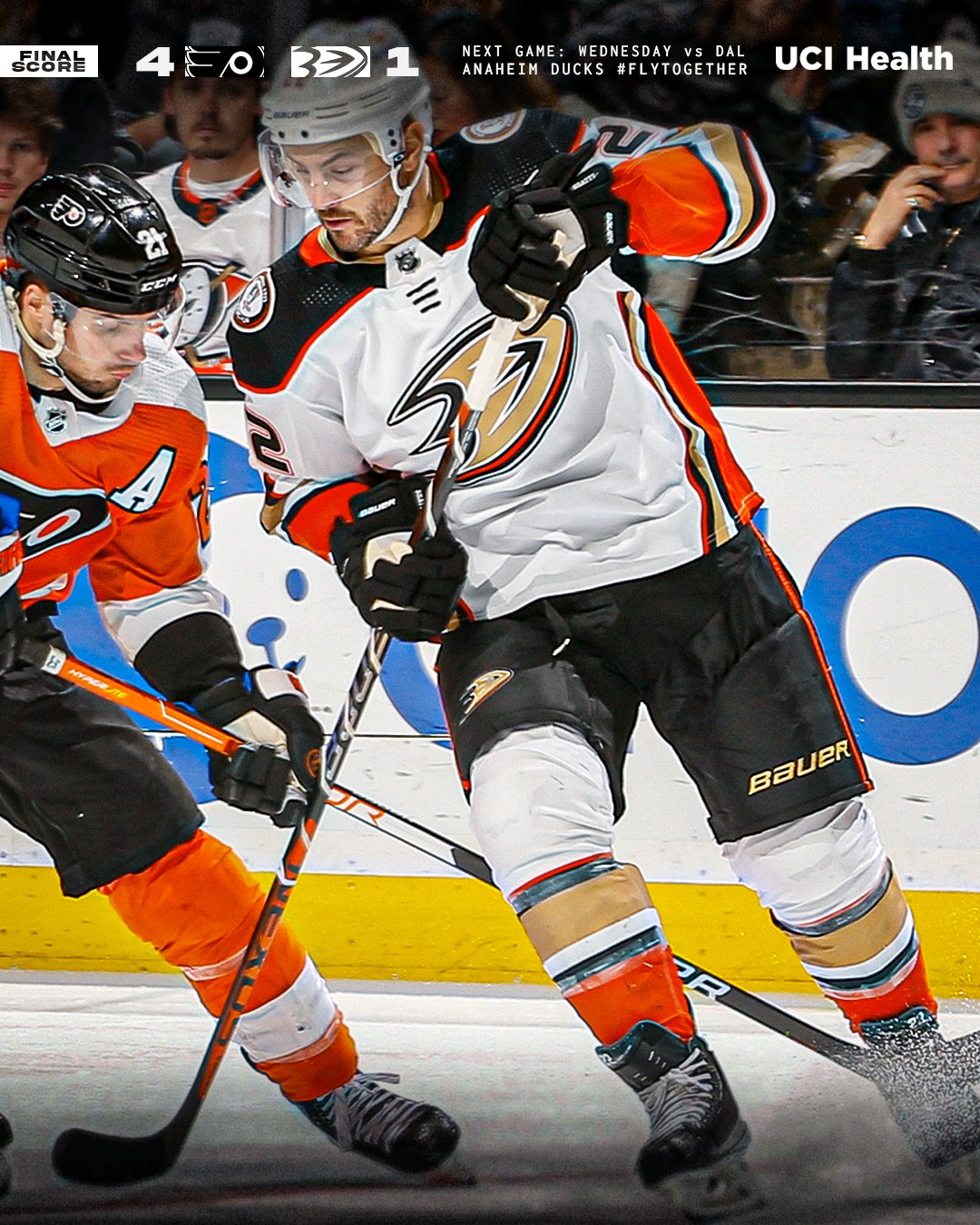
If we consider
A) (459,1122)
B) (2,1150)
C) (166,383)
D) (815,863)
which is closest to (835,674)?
(815,863)

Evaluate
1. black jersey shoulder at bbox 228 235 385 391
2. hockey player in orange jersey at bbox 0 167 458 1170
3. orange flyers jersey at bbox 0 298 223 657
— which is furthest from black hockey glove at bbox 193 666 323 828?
black jersey shoulder at bbox 228 235 385 391

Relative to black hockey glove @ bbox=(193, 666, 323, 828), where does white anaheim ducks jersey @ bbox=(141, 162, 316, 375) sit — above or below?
above

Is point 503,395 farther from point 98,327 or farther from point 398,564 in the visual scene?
point 98,327

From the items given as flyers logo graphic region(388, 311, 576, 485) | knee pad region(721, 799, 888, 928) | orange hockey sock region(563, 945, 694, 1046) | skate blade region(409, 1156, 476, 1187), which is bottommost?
skate blade region(409, 1156, 476, 1187)

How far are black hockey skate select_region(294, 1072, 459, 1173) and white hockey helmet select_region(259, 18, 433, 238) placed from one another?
4.06ft

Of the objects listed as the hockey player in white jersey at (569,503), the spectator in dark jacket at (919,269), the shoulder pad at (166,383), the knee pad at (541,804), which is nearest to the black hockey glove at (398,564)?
the hockey player in white jersey at (569,503)

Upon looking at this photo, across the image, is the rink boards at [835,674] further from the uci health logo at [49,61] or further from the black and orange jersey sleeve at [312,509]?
the uci health logo at [49,61]

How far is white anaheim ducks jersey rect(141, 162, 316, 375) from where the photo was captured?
2.25 m

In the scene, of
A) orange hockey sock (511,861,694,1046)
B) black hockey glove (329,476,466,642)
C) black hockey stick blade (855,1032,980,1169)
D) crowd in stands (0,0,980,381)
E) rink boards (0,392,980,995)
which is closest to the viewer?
orange hockey sock (511,861,694,1046)

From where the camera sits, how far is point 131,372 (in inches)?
85.9

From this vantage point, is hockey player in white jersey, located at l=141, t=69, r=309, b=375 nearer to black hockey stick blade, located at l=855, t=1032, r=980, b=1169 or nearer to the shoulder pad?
the shoulder pad

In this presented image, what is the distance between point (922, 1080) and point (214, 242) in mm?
1610

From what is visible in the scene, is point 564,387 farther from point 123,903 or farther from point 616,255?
point 123,903

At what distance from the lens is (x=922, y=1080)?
219 cm
